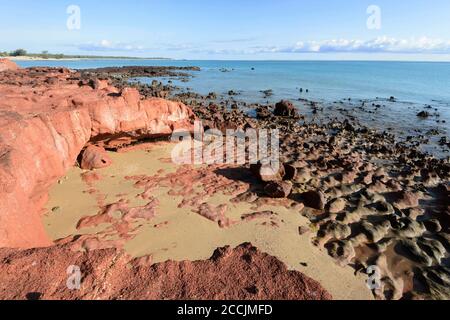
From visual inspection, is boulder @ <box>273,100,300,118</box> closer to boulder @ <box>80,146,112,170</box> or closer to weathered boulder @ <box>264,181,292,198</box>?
weathered boulder @ <box>264,181,292,198</box>

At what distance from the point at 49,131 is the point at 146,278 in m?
5.33

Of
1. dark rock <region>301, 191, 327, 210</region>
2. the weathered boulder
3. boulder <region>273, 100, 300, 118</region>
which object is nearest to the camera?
dark rock <region>301, 191, 327, 210</region>

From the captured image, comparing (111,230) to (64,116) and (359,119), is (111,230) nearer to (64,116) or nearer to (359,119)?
(64,116)

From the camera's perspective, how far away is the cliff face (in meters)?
5.36

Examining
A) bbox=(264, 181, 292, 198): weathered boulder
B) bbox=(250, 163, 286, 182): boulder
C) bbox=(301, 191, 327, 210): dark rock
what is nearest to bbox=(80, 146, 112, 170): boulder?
bbox=(250, 163, 286, 182): boulder

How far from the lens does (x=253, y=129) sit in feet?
56.1

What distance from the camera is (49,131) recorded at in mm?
7711

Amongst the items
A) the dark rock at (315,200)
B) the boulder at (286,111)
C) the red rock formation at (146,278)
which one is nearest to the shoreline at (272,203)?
the dark rock at (315,200)

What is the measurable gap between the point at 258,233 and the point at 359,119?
65.3 ft

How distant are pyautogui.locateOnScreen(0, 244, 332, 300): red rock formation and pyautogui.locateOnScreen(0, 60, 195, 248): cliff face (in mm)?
920

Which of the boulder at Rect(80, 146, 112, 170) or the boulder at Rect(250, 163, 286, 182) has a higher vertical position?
the boulder at Rect(80, 146, 112, 170)

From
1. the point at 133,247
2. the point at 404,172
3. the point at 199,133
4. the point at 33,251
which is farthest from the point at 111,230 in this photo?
the point at 404,172

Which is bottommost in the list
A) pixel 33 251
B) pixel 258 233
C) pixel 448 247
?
pixel 448 247

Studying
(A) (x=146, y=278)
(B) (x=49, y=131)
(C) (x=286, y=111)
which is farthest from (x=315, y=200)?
(C) (x=286, y=111)
